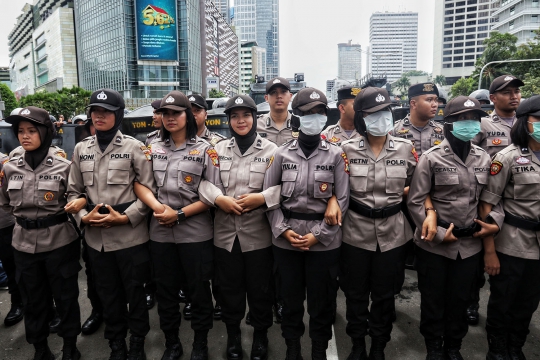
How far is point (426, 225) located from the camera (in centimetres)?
297

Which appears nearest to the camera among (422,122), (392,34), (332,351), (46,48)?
(332,351)

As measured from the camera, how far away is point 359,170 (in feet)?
10.1

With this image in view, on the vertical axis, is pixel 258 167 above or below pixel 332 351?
above

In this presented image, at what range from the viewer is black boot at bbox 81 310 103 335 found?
3729mm

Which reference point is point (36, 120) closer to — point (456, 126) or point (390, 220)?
point (390, 220)

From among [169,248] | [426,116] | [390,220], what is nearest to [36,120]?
[169,248]

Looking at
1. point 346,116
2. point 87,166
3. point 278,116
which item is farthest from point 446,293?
point 87,166

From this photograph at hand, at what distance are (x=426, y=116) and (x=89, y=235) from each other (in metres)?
3.75

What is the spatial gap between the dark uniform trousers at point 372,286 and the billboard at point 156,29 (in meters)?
62.1

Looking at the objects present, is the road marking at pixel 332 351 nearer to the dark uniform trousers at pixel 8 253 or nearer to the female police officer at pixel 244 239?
the female police officer at pixel 244 239

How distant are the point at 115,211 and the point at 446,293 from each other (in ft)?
9.06

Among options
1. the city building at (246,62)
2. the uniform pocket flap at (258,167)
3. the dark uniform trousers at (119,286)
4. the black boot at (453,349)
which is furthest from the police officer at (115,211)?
the city building at (246,62)

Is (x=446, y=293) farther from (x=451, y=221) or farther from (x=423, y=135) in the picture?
(x=423, y=135)

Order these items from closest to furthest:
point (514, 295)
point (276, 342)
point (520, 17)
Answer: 1. point (514, 295)
2. point (276, 342)
3. point (520, 17)
